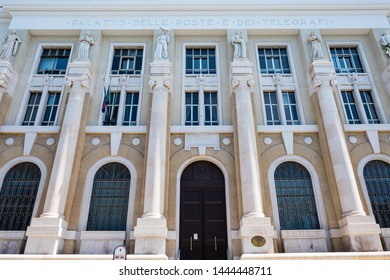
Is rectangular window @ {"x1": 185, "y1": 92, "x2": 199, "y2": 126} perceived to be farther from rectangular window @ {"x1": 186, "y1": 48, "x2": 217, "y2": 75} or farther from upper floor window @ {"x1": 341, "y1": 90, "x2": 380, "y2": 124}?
upper floor window @ {"x1": 341, "y1": 90, "x2": 380, "y2": 124}

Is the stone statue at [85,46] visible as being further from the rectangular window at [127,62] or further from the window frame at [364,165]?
the window frame at [364,165]

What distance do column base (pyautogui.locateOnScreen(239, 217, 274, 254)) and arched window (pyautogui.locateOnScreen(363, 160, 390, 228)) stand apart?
5674mm

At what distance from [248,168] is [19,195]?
1136 centimetres

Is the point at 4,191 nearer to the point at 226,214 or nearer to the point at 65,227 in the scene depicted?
the point at 65,227

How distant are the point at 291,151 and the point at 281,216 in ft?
11.2

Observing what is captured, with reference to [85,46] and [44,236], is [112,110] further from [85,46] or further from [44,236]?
[44,236]

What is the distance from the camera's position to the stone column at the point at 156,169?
12125mm

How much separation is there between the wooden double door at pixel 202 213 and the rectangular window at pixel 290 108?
523cm

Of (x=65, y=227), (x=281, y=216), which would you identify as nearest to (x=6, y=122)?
(x=65, y=227)

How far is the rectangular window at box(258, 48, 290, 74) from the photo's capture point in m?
18.0

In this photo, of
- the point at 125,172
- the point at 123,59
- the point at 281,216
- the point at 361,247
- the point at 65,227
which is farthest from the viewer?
the point at 123,59

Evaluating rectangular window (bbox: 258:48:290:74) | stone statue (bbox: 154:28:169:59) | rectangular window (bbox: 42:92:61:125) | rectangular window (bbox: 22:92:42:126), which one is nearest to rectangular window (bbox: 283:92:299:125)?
rectangular window (bbox: 258:48:290:74)

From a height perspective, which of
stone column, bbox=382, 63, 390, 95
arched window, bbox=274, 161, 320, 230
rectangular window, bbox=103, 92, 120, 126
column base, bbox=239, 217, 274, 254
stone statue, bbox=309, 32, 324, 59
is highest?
stone statue, bbox=309, 32, 324, 59

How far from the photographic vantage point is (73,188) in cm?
1395
